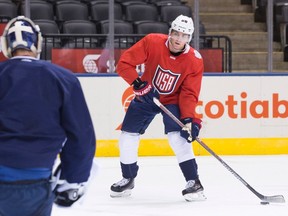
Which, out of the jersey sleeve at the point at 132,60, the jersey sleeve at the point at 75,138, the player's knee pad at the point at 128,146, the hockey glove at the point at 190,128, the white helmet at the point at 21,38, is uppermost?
the white helmet at the point at 21,38

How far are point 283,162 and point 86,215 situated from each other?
2.69 m

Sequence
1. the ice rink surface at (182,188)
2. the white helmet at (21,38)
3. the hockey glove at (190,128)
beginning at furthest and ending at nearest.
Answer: the hockey glove at (190,128) → the ice rink surface at (182,188) → the white helmet at (21,38)

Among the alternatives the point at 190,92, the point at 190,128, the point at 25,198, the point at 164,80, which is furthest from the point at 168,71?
the point at 25,198

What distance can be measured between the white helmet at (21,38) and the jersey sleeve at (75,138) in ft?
0.60

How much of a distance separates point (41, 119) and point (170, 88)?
2556 millimetres

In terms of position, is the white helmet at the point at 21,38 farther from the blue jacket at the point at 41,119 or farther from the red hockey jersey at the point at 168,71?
the red hockey jersey at the point at 168,71

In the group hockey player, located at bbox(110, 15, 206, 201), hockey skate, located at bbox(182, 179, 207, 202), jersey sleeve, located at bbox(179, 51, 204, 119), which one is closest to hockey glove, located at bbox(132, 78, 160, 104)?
hockey player, located at bbox(110, 15, 206, 201)

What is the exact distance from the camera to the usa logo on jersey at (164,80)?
15.8 ft

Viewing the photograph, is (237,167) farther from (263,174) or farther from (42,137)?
(42,137)

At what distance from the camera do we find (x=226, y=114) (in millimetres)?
7027

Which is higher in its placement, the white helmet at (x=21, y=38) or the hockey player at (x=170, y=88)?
the white helmet at (x=21, y=38)

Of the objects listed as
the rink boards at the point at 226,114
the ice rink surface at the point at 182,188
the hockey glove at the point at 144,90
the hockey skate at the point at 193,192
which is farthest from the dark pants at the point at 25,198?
the rink boards at the point at 226,114

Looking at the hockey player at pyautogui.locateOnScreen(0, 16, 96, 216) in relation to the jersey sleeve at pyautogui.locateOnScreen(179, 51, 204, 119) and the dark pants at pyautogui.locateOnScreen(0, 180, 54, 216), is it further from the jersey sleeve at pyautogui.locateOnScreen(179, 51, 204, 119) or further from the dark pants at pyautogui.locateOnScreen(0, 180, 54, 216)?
the jersey sleeve at pyautogui.locateOnScreen(179, 51, 204, 119)

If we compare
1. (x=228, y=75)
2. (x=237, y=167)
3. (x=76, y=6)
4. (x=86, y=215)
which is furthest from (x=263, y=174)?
(x=76, y=6)
